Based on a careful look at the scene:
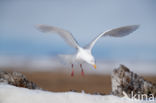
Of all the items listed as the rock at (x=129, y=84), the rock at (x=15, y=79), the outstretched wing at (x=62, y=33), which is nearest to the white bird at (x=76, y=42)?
the outstretched wing at (x=62, y=33)

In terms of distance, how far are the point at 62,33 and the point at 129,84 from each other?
123 centimetres

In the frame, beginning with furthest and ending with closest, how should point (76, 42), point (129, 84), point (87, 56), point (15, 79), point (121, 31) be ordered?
point (121, 31) → point (76, 42) → point (87, 56) → point (129, 84) → point (15, 79)

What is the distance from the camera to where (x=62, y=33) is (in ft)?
10.9

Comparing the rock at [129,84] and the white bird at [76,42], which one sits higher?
the white bird at [76,42]

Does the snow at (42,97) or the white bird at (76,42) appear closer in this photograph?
the snow at (42,97)

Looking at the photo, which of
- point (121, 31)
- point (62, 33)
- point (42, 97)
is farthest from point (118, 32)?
point (42, 97)

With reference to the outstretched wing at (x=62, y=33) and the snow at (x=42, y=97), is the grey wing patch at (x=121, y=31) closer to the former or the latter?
the outstretched wing at (x=62, y=33)

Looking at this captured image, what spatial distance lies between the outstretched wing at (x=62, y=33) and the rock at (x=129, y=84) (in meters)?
0.95

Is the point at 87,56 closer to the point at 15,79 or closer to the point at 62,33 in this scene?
the point at 62,33

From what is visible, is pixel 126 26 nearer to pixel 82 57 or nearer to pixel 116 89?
pixel 82 57

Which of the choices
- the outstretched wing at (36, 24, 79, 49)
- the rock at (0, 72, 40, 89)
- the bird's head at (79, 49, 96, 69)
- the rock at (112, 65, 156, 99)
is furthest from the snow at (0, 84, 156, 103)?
the outstretched wing at (36, 24, 79, 49)

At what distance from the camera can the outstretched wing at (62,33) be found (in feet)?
10.3

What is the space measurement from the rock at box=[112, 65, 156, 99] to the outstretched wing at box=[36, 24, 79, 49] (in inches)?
37.3

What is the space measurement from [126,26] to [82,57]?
0.70 metres
